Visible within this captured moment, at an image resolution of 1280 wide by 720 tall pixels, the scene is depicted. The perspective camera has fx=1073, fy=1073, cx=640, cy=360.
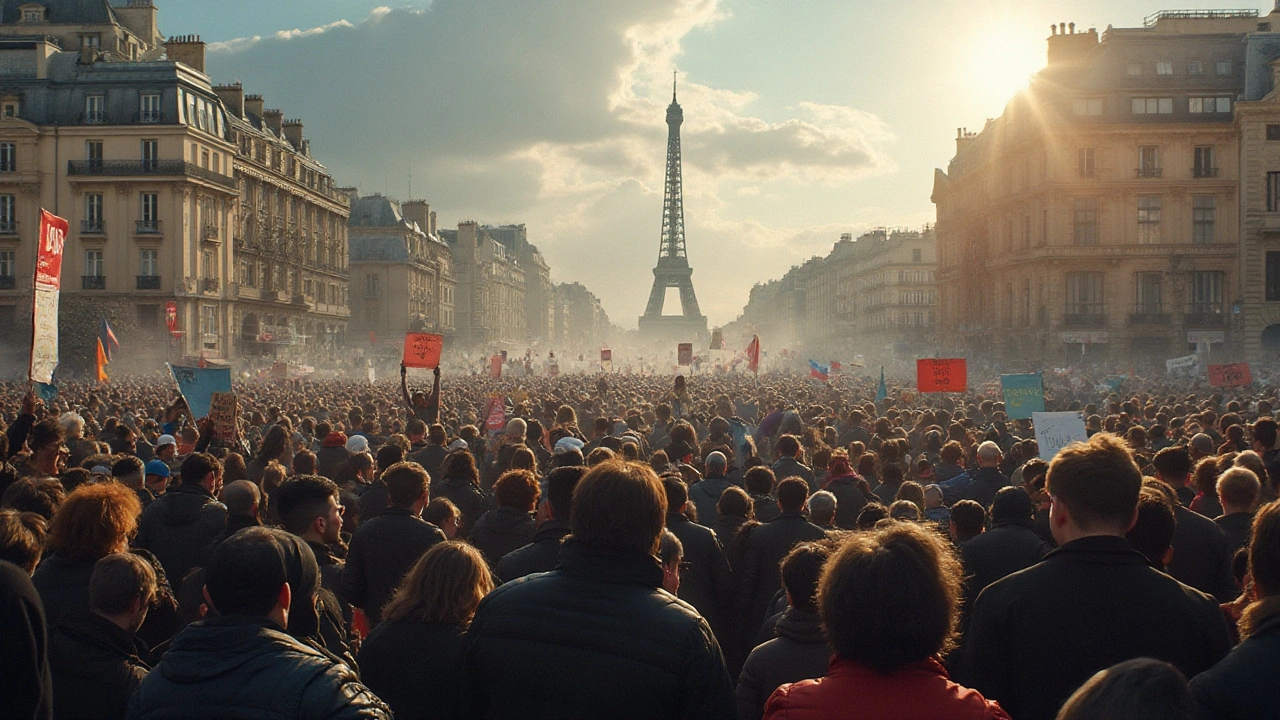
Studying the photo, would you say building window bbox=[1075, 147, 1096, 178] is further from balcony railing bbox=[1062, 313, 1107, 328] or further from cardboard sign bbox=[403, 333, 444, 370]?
cardboard sign bbox=[403, 333, 444, 370]

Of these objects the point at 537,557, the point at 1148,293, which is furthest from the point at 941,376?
the point at 1148,293

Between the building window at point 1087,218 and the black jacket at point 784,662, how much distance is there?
61.7 m

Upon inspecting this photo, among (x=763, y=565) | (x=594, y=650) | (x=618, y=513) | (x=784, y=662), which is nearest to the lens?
(x=594, y=650)

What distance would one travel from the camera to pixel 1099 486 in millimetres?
3902

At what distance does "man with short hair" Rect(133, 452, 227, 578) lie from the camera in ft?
23.8

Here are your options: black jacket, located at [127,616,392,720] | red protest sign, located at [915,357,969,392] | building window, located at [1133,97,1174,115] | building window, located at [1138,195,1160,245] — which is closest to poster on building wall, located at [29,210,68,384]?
black jacket, located at [127,616,392,720]

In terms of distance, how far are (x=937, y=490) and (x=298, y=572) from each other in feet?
21.7

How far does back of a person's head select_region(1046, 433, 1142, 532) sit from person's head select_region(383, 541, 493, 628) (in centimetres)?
229

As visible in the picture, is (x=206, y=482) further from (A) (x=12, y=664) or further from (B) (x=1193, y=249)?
(B) (x=1193, y=249)

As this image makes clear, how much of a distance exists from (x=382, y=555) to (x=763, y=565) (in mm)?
2450

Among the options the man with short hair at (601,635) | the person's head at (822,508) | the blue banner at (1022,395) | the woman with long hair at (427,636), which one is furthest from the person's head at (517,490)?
the blue banner at (1022,395)

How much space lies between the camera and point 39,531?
17.9 ft

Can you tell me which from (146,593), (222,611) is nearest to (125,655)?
(146,593)

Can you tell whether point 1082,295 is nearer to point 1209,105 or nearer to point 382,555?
point 1209,105
